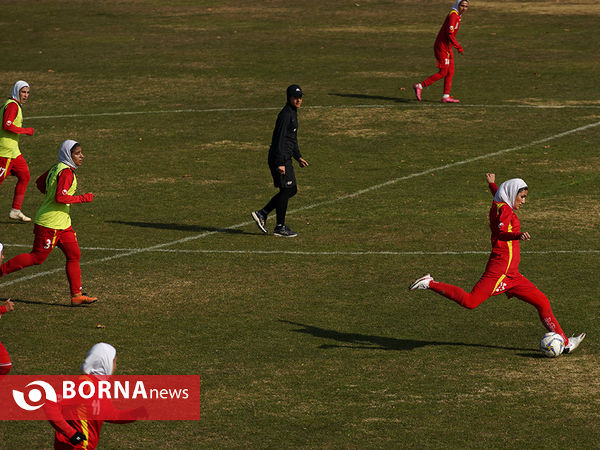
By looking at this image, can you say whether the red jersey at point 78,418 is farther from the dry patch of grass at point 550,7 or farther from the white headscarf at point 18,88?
the dry patch of grass at point 550,7

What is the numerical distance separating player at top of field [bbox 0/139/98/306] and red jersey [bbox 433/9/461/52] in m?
15.1

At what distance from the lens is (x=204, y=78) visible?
1294 inches

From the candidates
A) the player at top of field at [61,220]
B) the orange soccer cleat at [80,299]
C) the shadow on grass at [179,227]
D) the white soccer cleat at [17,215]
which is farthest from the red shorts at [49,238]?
the white soccer cleat at [17,215]

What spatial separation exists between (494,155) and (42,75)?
629 inches

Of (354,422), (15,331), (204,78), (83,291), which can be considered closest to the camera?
(354,422)

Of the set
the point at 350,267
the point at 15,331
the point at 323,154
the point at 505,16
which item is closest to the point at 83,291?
the point at 15,331

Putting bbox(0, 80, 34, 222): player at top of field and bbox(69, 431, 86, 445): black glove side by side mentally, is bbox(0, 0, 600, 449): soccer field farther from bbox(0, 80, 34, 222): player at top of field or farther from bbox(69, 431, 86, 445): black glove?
bbox(69, 431, 86, 445): black glove

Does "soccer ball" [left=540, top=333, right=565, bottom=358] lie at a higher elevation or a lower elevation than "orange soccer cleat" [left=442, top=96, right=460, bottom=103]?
lower

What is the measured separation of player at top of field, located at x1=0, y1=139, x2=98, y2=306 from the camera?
48.0 feet

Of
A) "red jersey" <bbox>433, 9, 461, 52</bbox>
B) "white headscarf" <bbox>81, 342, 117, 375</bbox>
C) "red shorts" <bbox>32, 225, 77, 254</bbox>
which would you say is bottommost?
"red shorts" <bbox>32, 225, 77, 254</bbox>

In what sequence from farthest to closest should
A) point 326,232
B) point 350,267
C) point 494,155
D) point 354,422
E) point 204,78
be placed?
point 204,78 < point 494,155 < point 326,232 < point 350,267 < point 354,422

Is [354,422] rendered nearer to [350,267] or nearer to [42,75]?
[350,267]

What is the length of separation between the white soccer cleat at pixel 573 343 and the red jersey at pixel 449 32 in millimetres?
15715

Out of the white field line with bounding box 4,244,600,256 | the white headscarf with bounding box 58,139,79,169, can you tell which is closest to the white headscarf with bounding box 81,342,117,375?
the white headscarf with bounding box 58,139,79,169
